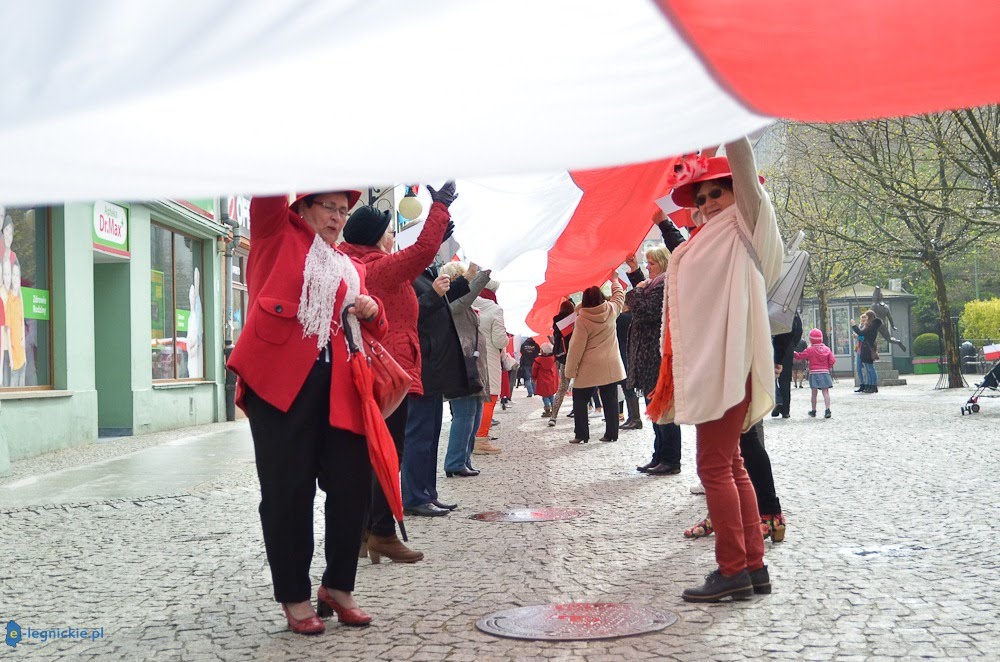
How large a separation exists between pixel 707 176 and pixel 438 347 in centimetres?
354

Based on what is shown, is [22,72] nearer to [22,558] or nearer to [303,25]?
[303,25]

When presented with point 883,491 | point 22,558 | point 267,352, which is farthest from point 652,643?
point 883,491

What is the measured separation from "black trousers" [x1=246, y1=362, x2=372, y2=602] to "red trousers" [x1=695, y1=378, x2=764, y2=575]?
1466 millimetres

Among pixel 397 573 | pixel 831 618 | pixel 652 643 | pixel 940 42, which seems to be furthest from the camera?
pixel 397 573

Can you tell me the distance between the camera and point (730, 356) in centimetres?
463

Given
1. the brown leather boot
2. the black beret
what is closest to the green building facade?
the brown leather boot

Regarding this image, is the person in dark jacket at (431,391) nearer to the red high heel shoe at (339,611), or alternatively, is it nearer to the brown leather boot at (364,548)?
the brown leather boot at (364,548)

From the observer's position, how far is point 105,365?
16156mm

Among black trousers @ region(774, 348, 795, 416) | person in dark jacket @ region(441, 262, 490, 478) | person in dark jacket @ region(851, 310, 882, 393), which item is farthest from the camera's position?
person in dark jacket @ region(851, 310, 882, 393)

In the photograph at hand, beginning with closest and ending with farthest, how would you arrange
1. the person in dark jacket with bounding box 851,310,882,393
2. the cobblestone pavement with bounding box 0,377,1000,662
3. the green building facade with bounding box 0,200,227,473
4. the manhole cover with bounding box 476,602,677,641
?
the cobblestone pavement with bounding box 0,377,1000,662, the manhole cover with bounding box 476,602,677,641, the green building facade with bounding box 0,200,227,473, the person in dark jacket with bounding box 851,310,882,393

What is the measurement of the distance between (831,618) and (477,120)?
9.05ft

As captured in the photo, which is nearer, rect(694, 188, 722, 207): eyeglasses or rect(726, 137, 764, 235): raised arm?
rect(726, 137, 764, 235): raised arm

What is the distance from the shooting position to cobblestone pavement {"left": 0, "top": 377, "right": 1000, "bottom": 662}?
403 cm

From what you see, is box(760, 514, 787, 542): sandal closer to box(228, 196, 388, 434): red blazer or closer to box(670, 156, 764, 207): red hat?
box(670, 156, 764, 207): red hat
